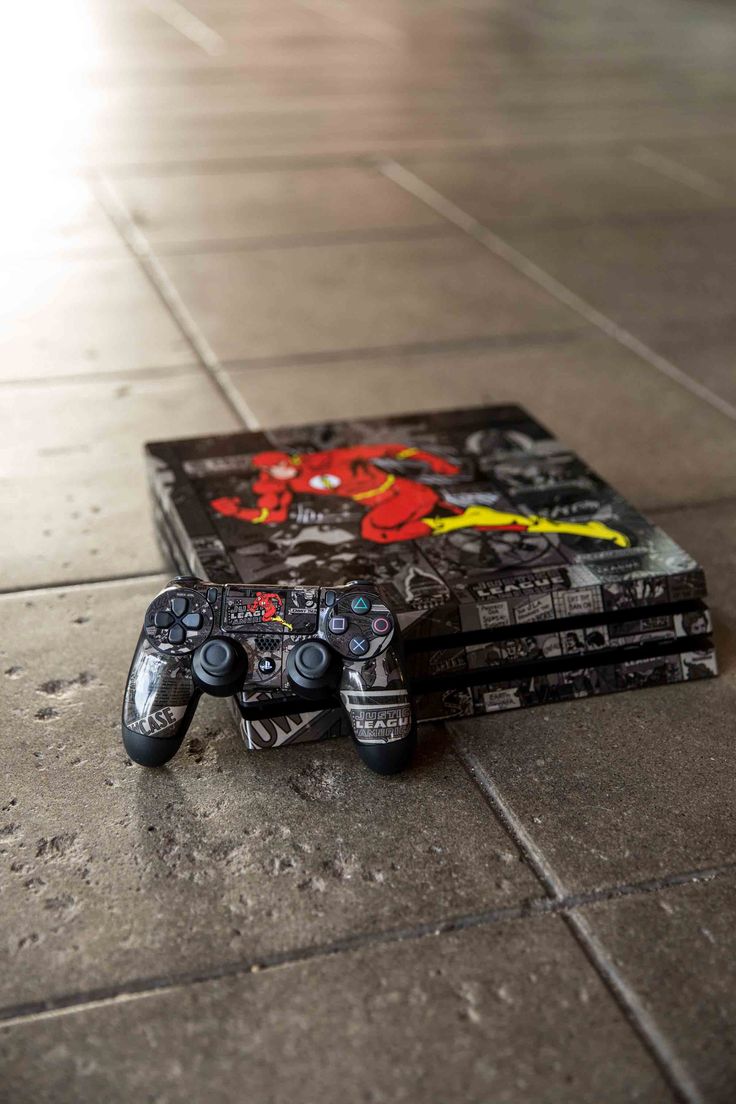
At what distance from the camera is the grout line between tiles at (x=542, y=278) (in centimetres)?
366

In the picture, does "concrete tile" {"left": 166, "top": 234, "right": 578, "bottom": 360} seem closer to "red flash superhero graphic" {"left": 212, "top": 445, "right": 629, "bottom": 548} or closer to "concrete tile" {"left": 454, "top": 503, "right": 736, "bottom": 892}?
"red flash superhero graphic" {"left": 212, "top": 445, "right": 629, "bottom": 548}

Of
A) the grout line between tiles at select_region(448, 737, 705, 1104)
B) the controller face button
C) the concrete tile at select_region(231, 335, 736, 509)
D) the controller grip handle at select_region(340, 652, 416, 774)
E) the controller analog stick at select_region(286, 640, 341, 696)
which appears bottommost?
the concrete tile at select_region(231, 335, 736, 509)

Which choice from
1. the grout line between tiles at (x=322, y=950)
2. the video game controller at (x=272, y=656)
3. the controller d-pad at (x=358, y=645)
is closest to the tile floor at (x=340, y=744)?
the grout line between tiles at (x=322, y=950)

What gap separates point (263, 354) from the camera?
3.77 metres

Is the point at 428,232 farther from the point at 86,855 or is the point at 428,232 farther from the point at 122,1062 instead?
the point at 122,1062

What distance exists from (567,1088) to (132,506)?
1787 mm

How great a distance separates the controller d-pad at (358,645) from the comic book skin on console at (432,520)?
20 centimetres

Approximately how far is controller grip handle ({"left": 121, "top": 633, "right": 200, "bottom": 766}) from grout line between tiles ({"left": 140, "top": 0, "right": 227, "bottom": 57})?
865 centimetres

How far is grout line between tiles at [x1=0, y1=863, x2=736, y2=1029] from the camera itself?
146cm

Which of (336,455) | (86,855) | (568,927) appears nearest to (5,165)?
(336,455)

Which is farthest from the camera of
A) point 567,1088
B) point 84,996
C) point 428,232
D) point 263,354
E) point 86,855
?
point 428,232

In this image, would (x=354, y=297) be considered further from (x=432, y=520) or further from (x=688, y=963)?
(x=688, y=963)

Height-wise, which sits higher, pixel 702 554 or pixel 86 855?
pixel 86 855

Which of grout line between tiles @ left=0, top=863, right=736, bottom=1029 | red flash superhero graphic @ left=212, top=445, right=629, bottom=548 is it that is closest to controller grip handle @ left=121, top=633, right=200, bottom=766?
grout line between tiles @ left=0, top=863, right=736, bottom=1029
